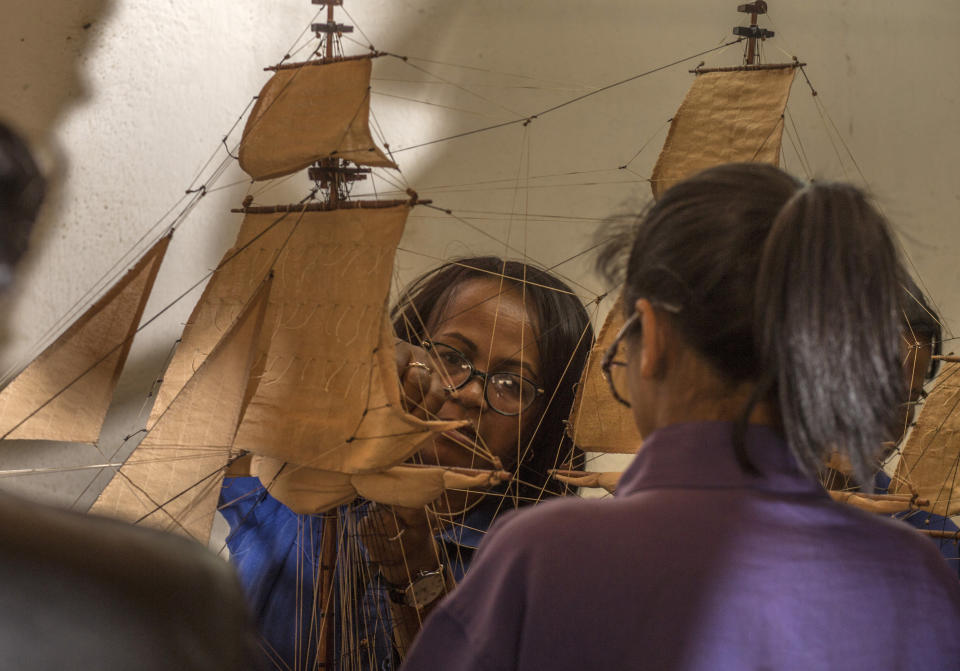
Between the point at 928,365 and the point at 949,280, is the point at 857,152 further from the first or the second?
the point at 928,365

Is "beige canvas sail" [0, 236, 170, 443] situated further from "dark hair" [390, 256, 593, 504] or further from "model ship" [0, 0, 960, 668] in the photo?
"dark hair" [390, 256, 593, 504]

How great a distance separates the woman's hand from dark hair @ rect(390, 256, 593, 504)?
0.20ft

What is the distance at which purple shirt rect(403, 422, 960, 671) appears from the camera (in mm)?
441

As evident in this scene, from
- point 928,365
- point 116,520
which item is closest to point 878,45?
point 928,365

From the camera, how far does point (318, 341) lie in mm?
967

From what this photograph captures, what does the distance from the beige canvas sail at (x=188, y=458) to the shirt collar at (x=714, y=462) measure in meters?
0.52

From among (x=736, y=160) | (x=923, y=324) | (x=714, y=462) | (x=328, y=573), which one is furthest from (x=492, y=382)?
(x=714, y=462)

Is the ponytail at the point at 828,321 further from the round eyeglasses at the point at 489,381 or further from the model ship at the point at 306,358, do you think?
the round eyeglasses at the point at 489,381

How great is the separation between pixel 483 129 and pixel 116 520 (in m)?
1.11

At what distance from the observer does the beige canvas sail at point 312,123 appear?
97cm

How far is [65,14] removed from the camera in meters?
1.14

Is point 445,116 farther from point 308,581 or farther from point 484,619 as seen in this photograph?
point 484,619

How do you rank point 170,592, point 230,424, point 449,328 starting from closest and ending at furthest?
point 170,592 → point 230,424 → point 449,328

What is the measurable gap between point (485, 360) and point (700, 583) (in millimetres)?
596
